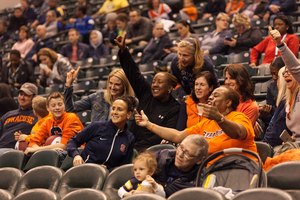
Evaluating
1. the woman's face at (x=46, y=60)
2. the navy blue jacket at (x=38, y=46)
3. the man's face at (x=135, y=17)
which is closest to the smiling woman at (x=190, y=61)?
the woman's face at (x=46, y=60)

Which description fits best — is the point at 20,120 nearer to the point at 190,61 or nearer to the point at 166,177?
the point at 190,61

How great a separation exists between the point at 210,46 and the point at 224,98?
3551 millimetres

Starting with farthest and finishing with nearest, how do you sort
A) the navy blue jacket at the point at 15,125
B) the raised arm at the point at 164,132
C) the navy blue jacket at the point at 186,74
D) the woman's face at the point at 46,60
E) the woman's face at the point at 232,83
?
the woman's face at the point at 46,60 < the navy blue jacket at the point at 15,125 < the navy blue jacket at the point at 186,74 < the woman's face at the point at 232,83 < the raised arm at the point at 164,132

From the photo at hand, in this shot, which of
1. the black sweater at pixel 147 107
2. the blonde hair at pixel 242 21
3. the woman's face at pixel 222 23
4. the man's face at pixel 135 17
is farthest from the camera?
the man's face at pixel 135 17

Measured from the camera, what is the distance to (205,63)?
3.20 m

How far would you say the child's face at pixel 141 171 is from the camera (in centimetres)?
223

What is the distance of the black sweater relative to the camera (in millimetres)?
3115

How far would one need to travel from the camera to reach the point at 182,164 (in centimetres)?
220

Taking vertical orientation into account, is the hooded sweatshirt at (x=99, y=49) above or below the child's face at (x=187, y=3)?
below

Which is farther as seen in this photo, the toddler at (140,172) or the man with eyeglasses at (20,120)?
the man with eyeglasses at (20,120)

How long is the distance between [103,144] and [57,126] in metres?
0.82

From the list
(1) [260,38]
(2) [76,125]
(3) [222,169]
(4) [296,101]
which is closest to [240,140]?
(3) [222,169]

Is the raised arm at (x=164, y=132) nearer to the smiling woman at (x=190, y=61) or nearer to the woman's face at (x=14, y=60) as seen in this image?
the smiling woman at (x=190, y=61)

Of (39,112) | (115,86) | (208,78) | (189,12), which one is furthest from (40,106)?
(189,12)
